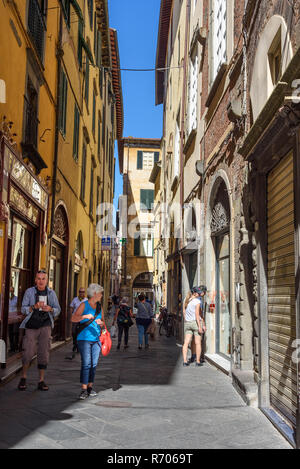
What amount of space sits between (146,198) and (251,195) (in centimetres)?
3564

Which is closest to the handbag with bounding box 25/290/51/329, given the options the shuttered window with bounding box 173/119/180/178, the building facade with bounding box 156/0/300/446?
the building facade with bounding box 156/0/300/446

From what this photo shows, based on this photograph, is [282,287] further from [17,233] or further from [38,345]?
[17,233]

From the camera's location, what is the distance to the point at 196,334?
9.83 meters

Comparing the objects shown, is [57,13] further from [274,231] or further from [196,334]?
[274,231]

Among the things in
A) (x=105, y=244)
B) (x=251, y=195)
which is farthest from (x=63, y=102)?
(x=105, y=244)

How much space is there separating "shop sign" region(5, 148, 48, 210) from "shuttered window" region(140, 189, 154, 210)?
31.1 metres

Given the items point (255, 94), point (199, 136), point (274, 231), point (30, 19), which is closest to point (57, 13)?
point (30, 19)

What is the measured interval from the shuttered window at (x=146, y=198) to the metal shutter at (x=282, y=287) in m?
35.7

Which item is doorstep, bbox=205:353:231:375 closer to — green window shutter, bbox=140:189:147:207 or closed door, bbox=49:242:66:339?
closed door, bbox=49:242:66:339

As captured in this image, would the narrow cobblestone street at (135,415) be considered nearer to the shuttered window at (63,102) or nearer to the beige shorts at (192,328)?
the beige shorts at (192,328)

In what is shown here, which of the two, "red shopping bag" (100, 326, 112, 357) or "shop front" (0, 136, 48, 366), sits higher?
"shop front" (0, 136, 48, 366)

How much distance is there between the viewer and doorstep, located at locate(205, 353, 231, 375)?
28.2 feet

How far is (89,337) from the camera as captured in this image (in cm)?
637
